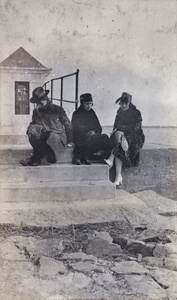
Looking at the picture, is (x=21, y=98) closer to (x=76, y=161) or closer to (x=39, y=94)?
(x=39, y=94)

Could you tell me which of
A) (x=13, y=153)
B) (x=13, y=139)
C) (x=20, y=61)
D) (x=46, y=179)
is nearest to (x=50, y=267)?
(x=46, y=179)

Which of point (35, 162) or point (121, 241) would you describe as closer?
point (35, 162)

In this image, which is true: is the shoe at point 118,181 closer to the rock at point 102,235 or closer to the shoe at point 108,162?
the shoe at point 108,162

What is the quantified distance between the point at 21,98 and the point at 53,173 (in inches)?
27.8

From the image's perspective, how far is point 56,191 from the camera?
4066 millimetres

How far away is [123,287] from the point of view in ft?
13.0

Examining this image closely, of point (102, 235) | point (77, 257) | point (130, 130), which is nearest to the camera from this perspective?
point (77, 257)

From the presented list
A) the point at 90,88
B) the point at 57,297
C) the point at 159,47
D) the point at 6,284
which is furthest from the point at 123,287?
the point at 159,47

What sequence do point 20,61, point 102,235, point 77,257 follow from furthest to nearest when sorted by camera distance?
1. point 102,235
2. point 77,257
3. point 20,61

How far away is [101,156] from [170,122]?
71 centimetres

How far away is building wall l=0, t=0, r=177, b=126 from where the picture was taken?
3.92m

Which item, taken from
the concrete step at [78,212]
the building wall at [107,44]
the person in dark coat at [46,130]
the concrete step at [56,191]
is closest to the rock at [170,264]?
the concrete step at [78,212]

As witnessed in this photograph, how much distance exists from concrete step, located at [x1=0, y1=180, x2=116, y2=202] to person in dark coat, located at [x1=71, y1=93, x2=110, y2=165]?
0.22 m

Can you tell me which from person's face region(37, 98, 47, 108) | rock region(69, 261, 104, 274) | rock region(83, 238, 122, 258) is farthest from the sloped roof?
rock region(69, 261, 104, 274)
